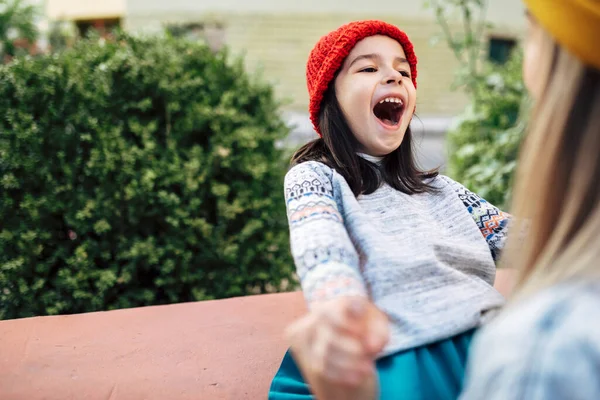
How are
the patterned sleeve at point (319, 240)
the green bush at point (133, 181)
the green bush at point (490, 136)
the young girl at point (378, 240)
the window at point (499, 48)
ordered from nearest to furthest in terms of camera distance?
the young girl at point (378, 240), the patterned sleeve at point (319, 240), the green bush at point (133, 181), the green bush at point (490, 136), the window at point (499, 48)

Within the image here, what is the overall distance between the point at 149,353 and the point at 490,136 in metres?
3.74

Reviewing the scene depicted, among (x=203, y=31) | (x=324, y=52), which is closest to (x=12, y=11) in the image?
(x=203, y=31)

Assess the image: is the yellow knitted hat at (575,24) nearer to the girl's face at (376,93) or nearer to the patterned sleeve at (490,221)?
the girl's face at (376,93)

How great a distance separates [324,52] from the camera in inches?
74.5

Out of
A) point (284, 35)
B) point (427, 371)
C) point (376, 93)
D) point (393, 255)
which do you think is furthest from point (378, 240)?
point (284, 35)

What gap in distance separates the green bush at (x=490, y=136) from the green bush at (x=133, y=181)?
6.11 ft

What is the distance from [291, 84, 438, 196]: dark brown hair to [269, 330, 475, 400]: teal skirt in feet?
1.68

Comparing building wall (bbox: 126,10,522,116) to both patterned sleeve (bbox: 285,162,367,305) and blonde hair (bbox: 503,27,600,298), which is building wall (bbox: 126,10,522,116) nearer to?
patterned sleeve (bbox: 285,162,367,305)

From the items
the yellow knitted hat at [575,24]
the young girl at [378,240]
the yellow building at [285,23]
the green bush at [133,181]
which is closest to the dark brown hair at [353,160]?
the young girl at [378,240]

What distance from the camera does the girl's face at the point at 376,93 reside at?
5.87 feet

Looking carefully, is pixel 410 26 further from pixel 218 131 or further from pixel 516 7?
pixel 218 131

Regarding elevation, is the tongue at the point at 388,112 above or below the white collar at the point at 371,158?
above

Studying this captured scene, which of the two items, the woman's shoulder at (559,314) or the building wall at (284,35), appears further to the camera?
the building wall at (284,35)

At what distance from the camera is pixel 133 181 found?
9.26ft
